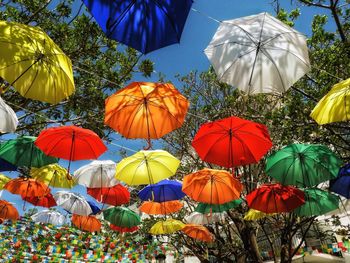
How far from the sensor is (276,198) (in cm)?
793

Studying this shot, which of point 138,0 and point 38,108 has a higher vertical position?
point 138,0

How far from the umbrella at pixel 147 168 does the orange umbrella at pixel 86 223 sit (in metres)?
5.24

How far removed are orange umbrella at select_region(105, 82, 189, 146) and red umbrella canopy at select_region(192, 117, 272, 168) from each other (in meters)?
0.68

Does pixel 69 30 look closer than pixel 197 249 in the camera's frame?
Yes

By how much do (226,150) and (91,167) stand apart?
399 cm

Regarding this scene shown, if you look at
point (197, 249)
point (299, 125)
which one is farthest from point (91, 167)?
point (197, 249)

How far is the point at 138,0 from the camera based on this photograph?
13.6 ft

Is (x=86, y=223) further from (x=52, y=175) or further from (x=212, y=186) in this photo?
(x=212, y=186)

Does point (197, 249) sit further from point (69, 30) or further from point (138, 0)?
point (138, 0)

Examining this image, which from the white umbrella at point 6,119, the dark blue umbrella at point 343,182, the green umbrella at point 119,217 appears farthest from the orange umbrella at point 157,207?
the white umbrella at point 6,119

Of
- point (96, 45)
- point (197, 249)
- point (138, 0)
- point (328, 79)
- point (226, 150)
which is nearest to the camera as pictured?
point (138, 0)

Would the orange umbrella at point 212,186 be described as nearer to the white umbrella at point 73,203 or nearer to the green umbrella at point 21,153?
the green umbrella at point 21,153

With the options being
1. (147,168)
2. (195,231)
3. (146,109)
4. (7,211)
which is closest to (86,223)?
(7,211)

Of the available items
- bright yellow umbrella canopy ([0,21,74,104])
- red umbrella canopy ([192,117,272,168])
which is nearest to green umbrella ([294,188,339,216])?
red umbrella canopy ([192,117,272,168])
